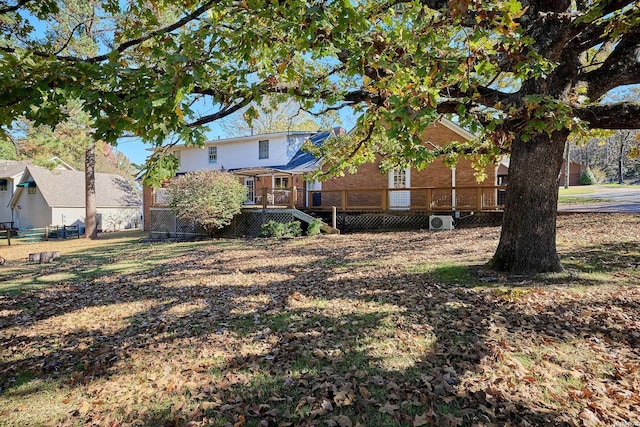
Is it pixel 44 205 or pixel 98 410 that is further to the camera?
pixel 44 205

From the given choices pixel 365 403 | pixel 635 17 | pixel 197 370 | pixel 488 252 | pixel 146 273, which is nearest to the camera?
pixel 365 403

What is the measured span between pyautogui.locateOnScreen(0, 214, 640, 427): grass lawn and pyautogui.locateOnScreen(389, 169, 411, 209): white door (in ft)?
35.8

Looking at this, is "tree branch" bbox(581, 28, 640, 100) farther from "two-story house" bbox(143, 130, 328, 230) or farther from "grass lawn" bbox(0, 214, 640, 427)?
"two-story house" bbox(143, 130, 328, 230)

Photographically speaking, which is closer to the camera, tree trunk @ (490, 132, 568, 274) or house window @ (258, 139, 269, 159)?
tree trunk @ (490, 132, 568, 274)

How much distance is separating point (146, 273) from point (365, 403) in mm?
8319

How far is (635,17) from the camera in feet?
17.1

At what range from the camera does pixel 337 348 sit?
4.39 m

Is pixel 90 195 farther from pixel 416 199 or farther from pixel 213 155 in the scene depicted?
pixel 416 199

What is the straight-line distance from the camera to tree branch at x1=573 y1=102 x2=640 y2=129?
610 centimetres

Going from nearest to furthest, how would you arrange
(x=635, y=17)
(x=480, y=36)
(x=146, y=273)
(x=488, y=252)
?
(x=480, y=36) < (x=635, y=17) < (x=488, y=252) < (x=146, y=273)

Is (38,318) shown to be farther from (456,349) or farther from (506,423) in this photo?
(506,423)

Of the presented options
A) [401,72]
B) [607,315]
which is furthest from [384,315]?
Result: [401,72]

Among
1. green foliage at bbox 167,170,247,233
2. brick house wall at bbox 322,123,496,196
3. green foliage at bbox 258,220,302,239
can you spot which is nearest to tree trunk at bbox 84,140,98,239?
green foliage at bbox 167,170,247,233

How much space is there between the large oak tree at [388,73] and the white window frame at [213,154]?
1901cm
